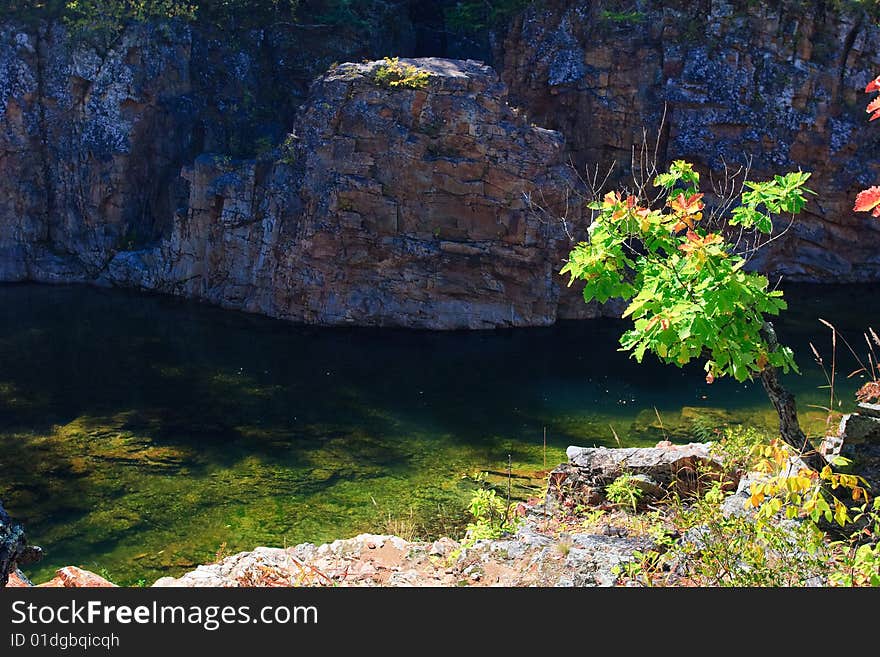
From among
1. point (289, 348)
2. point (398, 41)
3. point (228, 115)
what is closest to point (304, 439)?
point (289, 348)

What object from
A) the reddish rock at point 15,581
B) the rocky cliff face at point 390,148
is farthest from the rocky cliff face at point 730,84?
the reddish rock at point 15,581

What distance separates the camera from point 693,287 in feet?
15.9

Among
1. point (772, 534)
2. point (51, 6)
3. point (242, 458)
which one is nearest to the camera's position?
point (772, 534)

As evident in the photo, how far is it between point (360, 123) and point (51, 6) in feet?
35.3

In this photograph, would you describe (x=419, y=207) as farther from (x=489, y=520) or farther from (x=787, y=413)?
(x=787, y=413)

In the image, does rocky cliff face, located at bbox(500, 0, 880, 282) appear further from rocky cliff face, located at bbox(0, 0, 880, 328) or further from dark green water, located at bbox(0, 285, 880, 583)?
dark green water, located at bbox(0, 285, 880, 583)

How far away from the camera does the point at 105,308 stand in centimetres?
2178

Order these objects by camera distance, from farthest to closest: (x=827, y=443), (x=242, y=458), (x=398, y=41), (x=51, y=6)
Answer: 1. (x=398, y=41)
2. (x=51, y=6)
3. (x=242, y=458)
4. (x=827, y=443)

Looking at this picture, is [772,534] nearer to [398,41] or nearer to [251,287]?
[251,287]

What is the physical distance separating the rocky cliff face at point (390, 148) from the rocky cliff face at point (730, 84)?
0.18ft

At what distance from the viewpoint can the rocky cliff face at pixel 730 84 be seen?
78.3 feet

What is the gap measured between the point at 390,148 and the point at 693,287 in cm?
1628

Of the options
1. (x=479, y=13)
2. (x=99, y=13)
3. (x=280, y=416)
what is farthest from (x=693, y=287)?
(x=99, y=13)

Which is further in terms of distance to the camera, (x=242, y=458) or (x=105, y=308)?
(x=105, y=308)
